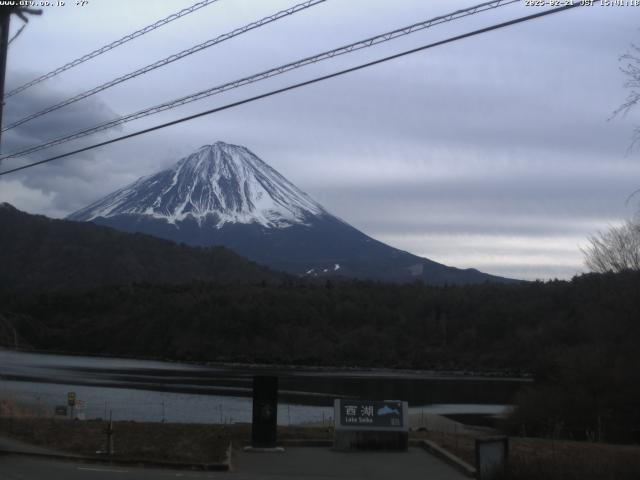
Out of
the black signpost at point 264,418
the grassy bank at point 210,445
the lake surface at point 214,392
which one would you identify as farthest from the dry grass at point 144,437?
the lake surface at point 214,392

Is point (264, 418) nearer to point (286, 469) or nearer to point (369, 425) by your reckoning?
point (286, 469)

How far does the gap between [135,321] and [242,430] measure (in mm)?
122607

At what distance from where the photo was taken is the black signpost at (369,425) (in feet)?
64.3

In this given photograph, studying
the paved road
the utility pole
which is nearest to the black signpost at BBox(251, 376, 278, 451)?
the paved road

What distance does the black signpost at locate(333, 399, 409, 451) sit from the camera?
19.6m

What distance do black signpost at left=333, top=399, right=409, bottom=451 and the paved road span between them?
1.13ft

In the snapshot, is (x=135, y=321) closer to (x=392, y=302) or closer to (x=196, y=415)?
(x=392, y=302)

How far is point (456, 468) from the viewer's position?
17484 millimetres

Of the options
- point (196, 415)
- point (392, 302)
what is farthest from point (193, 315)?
point (196, 415)

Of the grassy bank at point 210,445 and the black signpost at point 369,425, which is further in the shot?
the black signpost at point 369,425

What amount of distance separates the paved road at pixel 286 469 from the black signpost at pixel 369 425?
0.35 meters

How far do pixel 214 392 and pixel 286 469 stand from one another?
45188 mm

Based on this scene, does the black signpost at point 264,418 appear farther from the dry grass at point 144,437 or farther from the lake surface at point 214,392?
the lake surface at point 214,392

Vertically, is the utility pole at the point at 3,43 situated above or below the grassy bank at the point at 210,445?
above
